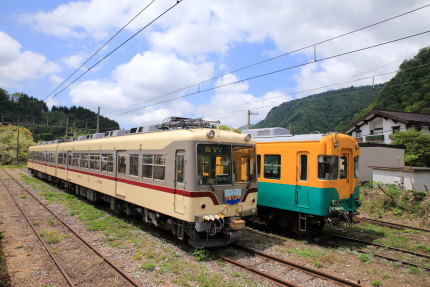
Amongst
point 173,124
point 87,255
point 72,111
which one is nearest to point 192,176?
point 173,124

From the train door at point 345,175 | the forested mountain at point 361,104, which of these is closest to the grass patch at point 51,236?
the train door at point 345,175

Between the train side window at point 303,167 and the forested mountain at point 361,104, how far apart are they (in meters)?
13.2

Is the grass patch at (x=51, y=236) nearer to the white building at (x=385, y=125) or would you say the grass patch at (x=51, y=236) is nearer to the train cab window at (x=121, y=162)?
the train cab window at (x=121, y=162)

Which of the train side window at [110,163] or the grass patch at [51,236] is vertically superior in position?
the train side window at [110,163]

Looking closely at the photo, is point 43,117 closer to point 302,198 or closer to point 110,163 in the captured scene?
point 110,163

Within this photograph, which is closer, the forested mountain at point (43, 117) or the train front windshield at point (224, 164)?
the train front windshield at point (224, 164)

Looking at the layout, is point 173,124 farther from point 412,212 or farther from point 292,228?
point 412,212

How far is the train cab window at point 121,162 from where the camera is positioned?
11127 mm

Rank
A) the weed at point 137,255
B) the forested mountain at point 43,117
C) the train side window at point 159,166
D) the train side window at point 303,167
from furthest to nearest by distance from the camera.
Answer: the forested mountain at point 43,117 < the train side window at point 303,167 < the train side window at point 159,166 < the weed at point 137,255

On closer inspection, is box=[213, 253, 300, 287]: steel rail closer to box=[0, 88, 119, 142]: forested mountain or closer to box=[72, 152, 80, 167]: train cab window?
box=[72, 152, 80, 167]: train cab window

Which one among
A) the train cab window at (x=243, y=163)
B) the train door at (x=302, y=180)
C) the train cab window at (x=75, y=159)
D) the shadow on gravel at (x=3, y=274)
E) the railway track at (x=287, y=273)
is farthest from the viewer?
the train cab window at (x=75, y=159)

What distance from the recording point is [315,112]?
56625mm

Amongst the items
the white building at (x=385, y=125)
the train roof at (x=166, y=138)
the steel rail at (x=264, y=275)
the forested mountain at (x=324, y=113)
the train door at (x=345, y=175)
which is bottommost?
the steel rail at (x=264, y=275)

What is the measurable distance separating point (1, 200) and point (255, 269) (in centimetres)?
1516
